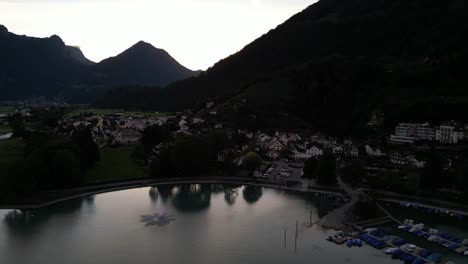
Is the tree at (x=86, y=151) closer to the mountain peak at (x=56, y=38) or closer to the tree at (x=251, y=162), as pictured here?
the tree at (x=251, y=162)

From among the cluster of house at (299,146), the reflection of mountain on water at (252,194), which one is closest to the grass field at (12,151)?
the reflection of mountain on water at (252,194)

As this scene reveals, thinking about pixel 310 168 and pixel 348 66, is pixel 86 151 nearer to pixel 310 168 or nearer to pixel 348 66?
pixel 310 168

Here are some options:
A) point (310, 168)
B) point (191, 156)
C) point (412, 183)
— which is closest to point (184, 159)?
point (191, 156)

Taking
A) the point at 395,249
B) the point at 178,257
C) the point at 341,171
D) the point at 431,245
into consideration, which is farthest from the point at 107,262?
the point at 341,171

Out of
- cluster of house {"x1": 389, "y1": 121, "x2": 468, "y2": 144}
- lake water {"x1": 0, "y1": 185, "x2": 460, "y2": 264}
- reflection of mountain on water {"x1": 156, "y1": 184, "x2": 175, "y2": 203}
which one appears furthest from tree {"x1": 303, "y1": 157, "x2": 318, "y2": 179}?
cluster of house {"x1": 389, "y1": 121, "x2": 468, "y2": 144}

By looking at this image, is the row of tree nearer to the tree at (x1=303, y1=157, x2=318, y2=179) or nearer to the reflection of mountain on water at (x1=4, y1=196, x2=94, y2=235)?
the tree at (x1=303, y1=157, x2=318, y2=179)

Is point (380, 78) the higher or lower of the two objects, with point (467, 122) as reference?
higher

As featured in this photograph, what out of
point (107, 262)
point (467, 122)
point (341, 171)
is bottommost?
point (107, 262)

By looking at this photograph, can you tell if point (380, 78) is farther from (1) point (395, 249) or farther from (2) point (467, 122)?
(1) point (395, 249)
